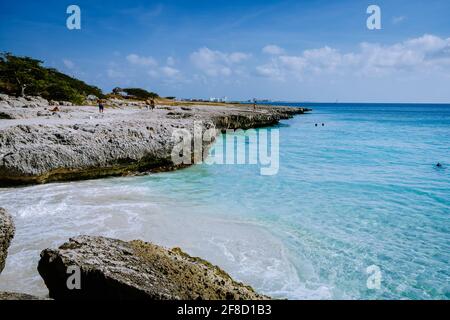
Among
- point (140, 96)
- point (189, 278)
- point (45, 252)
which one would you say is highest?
point (140, 96)

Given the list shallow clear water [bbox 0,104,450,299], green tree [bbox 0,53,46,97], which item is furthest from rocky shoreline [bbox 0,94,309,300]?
green tree [bbox 0,53,46,97]

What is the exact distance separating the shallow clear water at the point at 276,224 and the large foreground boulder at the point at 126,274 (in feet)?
6.63

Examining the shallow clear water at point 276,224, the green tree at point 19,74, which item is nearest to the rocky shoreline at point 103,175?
the shallow clear water at point 276,224

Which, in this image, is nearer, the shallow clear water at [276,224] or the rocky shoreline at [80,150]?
the shallow clear water at [276,224]

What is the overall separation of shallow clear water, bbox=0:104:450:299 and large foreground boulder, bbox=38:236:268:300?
202cm

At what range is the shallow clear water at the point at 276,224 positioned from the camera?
6848mm

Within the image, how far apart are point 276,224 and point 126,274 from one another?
6.39m

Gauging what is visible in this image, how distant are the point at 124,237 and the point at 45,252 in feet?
12.1

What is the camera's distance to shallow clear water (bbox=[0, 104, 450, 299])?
685 cm

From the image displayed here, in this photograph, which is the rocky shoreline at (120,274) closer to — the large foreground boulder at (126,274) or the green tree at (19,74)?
the large foreground boulder at (126,274)

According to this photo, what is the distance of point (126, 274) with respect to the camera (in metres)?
4.23

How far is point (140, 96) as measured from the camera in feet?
240
